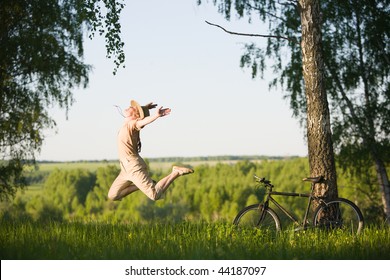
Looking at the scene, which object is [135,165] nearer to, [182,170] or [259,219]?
[182,170]

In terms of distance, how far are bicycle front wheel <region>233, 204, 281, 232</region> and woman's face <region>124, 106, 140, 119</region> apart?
2220 mm

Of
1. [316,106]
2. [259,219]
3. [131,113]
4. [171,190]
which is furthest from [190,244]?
[171,190]

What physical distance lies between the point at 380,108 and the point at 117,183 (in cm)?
1105

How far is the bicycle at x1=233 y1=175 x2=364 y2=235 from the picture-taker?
360 inches

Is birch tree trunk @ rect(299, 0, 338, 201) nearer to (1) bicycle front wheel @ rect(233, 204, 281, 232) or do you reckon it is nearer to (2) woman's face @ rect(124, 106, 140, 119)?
(1) bicycle front wheel @ rect(233, 204, 281, 232)

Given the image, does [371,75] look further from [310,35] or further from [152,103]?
[152,103]

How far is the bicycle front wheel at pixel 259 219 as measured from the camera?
30.1 feet

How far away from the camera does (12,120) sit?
18188mm

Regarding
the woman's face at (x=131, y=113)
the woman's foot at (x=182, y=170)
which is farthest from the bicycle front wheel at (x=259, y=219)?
the woman's face at (x=131, y=113)

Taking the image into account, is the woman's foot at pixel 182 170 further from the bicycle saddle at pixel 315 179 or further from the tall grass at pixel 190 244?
the bicycle saddle at pixel 315 179

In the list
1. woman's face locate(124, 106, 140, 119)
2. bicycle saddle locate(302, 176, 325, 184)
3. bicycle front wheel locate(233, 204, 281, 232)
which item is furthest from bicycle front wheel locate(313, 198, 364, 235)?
woman's face locate(124, 106, 140, 119)

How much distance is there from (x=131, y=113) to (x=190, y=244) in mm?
2214

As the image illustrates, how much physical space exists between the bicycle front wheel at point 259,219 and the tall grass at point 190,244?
20 centimetres

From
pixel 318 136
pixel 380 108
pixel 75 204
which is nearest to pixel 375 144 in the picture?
pixel 380 108
